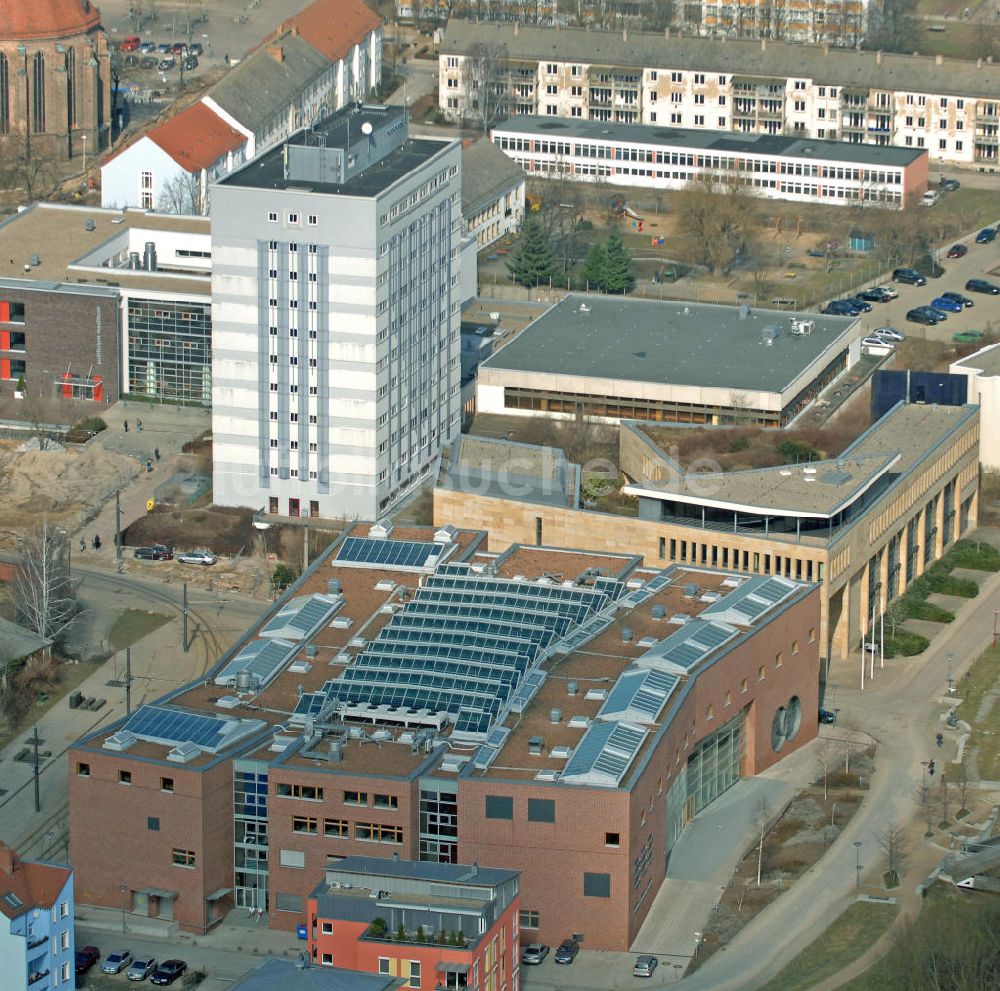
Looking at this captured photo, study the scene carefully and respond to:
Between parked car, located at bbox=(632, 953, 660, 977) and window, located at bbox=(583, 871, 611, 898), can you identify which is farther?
window, located at bbox=(583, 871, 611, 898)

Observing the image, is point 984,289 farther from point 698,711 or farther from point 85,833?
point 85,833

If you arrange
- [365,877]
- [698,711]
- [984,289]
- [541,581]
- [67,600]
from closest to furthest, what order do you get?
1. [365,877]
2. [698,711]
3. [541,581]
4. [67,600]
5. [984,289]

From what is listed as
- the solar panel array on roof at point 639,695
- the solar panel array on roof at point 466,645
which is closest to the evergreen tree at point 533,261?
the solar panel array on roof at point 466,645

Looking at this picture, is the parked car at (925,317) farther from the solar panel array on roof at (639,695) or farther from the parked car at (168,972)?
the parked car at (168,972)

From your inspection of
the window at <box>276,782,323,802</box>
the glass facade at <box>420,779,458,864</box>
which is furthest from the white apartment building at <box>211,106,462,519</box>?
the glass facade at <box>420,779,458,864</box>

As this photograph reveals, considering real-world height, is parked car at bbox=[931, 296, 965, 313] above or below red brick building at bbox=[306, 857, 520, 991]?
below

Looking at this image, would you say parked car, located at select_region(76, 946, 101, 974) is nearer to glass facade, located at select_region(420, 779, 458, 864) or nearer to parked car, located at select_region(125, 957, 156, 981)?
parked car, located at select_region(125, 957, 156, 981)

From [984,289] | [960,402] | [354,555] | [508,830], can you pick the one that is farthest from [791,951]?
[984,289]
